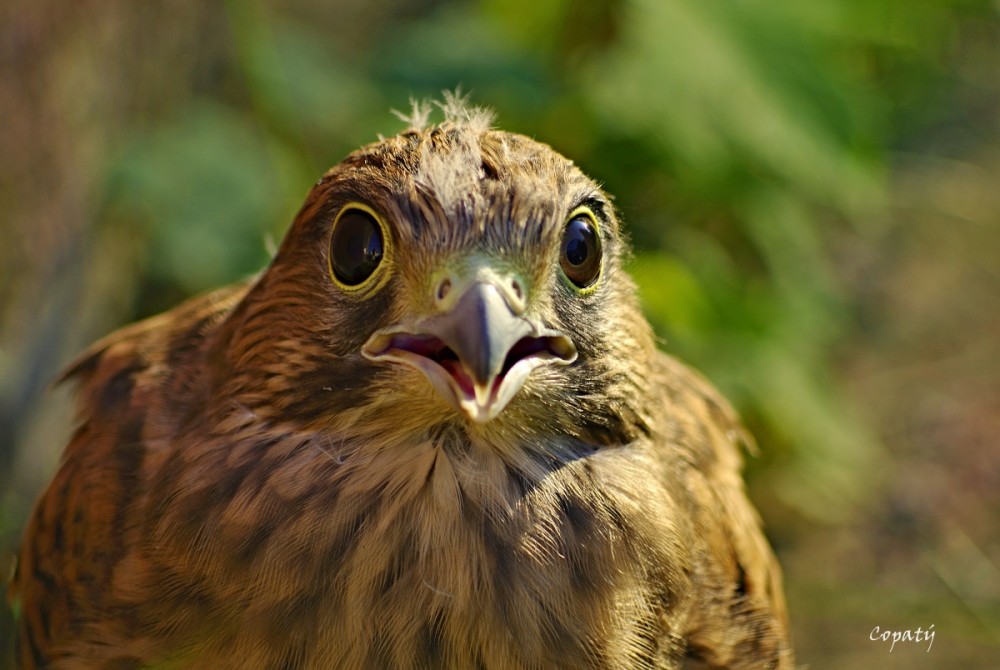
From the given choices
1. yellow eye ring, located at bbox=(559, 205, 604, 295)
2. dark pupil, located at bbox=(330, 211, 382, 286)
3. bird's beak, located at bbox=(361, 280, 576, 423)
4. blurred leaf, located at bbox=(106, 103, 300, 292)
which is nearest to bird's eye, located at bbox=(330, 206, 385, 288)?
dark pupil, located at bbox=(330, 211, 382, 286)

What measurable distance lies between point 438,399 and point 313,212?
56 centimetres

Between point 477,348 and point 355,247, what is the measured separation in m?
0.48

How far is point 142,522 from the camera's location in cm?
274

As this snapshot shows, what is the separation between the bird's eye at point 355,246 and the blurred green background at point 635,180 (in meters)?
2.02

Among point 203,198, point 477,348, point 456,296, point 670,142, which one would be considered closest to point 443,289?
point 456,296

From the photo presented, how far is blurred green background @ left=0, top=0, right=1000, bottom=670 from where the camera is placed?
4.36 m

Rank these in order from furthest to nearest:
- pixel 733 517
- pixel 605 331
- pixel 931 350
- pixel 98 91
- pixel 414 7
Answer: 1. pixel 414 7
2. pixel 931 350
3. pixel 98 91
4. pixel 733 517
5. pixel 605 331

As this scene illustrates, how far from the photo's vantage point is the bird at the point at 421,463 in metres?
2.36

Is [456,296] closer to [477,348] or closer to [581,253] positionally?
[477,348]

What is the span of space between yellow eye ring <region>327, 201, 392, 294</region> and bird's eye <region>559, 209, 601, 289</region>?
1.21ft

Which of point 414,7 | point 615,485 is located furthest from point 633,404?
point 414,7

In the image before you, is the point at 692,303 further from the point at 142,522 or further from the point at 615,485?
the point at 142,522

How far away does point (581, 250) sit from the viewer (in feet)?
8.25

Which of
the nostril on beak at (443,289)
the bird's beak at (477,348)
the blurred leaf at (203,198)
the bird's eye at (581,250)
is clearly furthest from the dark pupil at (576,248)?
the blurred leaf at (203,198)
